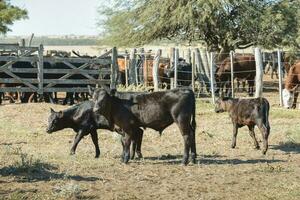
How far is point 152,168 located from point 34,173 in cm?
197

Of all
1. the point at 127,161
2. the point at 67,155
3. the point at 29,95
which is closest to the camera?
the point at 127,161

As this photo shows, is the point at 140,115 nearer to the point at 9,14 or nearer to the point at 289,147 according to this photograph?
the point at 289,147

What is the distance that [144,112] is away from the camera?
34.5 feet

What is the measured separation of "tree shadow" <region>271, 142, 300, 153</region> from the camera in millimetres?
12125

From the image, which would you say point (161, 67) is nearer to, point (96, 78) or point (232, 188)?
point (96, 78)

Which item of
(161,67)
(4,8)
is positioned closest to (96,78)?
(161,67)

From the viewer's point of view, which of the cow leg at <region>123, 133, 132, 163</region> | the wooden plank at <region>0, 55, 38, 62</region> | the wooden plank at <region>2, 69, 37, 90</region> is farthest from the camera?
the wooden plank at <region>2, 69, 37, 90</region>

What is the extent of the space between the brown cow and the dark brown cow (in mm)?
4450

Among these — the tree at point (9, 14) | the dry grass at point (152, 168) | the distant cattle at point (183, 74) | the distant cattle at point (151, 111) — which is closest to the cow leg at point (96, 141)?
the dry grass at point (152, 168)

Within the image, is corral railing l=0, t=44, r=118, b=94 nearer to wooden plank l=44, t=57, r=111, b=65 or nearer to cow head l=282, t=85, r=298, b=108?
wooden plank l=44, t=57, r=111, b=65

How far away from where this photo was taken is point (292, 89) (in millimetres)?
19719

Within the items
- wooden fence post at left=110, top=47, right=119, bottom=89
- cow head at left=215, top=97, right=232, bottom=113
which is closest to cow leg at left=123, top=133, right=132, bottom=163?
cow head at left=215, top=97, right=232, bottom=113

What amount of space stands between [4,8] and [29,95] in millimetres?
16982

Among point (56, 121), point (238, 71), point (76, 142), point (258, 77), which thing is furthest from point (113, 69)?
point (76, 142)
